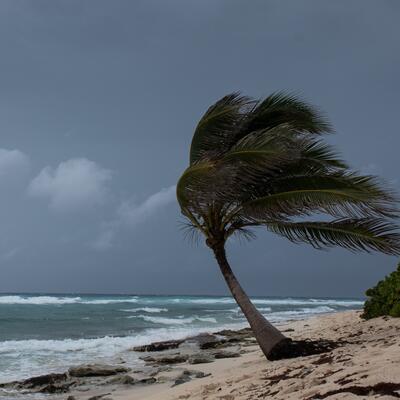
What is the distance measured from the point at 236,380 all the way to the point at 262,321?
1.91 metres

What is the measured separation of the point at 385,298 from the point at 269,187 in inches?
230

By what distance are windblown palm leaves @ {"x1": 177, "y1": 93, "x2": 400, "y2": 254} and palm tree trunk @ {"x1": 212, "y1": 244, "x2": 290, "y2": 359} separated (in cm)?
44

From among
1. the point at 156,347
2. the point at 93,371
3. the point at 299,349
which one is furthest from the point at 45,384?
the point at 156,347

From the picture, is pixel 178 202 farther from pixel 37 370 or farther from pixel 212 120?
pixel 37 370

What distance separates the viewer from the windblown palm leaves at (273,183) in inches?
351

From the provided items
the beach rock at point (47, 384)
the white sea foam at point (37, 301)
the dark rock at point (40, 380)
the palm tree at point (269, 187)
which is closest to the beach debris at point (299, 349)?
the palm tree at point (269, 187)

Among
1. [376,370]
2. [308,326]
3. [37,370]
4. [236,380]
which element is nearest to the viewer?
[376,370]

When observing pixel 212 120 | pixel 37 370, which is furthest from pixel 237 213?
pixel 37 370

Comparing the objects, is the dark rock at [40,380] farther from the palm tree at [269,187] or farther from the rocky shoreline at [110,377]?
the palm tree at [269,187]

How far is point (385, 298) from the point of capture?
13.7 metres

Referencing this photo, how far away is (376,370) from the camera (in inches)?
223

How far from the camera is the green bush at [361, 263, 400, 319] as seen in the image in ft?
42.4

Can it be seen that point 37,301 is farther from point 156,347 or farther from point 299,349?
point 299,349

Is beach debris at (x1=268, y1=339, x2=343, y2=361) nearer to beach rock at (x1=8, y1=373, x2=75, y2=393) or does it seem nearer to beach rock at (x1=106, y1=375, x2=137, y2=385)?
beach rock at (x1=106, y1=375, x2=137, y2=385)
